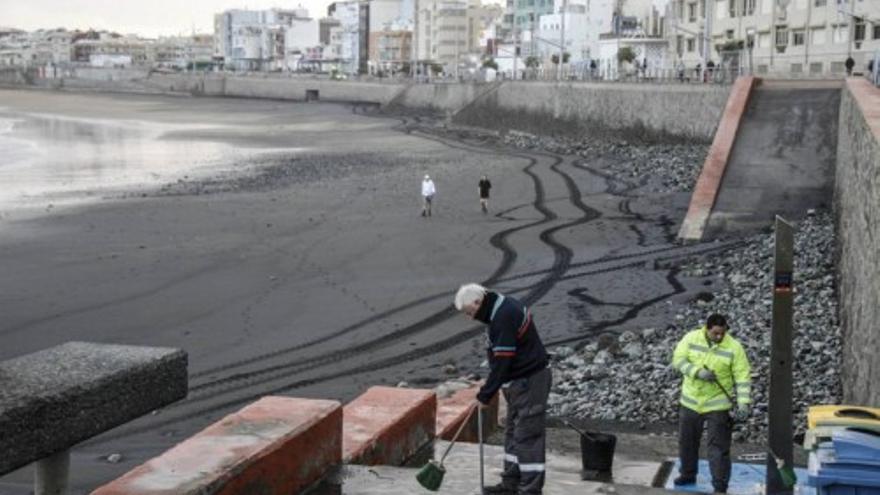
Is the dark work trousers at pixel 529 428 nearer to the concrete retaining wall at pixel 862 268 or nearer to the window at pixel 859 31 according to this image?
the concrete retaining wall at pixel 862 268

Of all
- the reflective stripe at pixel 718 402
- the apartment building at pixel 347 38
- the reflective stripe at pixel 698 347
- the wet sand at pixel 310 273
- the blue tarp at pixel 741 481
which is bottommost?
the wet sand at pixel 310 273

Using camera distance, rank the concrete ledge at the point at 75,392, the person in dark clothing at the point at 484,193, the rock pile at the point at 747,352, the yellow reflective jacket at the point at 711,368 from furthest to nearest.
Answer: the person in dark clothing at the point at 484,193 → the rock pile at the point at 747,352 → the yellow reflective jacket at the point at 711,368 → the concrete ledge at the point at 75,392

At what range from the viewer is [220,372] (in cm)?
1553

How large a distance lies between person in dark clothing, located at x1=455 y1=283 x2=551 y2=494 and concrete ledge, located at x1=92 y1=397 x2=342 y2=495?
1.01 meters

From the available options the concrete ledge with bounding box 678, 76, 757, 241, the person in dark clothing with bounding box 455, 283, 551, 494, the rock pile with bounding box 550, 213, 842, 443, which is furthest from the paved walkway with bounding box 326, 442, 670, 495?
the concrete ledge with bounding box 678, 76, 757, 241

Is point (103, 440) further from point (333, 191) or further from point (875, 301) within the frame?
point (333, 191)

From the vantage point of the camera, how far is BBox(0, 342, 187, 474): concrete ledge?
416 centimetres

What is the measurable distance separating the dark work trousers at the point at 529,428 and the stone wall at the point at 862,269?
12.0 ft

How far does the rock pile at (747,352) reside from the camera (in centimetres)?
1244

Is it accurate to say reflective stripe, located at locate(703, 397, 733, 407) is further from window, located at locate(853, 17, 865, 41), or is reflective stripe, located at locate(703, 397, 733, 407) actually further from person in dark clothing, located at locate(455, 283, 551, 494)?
window, located at locate(853, 17, 865, 41)

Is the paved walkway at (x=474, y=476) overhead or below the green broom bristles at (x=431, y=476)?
below

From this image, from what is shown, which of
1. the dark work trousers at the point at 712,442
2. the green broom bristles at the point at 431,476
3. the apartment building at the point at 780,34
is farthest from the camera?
the apartment building at the point at 780,34

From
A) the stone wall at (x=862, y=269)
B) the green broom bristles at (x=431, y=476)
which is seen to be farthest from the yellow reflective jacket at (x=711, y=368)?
the green broom bristles at (x=431, y=476)

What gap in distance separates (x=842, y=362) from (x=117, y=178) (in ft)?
114
